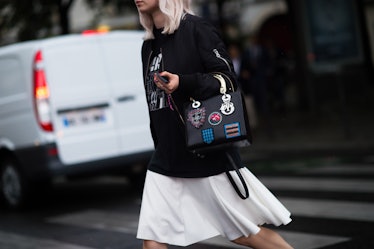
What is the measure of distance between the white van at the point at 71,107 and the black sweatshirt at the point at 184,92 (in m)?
4.76

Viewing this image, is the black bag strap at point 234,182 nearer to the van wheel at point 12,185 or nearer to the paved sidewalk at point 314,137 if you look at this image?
the van wheel at point 12,185

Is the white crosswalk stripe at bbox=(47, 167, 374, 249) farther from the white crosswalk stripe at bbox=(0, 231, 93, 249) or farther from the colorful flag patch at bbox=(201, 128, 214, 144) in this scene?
the colorful flag patch at bbox=(201, 128, 214, 144)

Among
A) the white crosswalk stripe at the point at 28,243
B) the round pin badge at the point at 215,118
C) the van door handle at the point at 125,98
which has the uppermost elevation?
the van door handle at the point at 125,98

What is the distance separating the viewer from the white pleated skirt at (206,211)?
3.92m

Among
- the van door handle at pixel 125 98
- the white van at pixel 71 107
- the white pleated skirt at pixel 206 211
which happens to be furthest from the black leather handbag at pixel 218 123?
the van door handle at pixel 125 98

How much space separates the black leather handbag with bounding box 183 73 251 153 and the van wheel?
5.69 metres

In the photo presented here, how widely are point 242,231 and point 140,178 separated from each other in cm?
641

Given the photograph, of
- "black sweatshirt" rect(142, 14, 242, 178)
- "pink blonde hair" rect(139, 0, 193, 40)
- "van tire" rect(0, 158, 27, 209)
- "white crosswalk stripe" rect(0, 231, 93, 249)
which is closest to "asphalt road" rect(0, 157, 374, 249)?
"white crosswalk stripe" rect(0, 231, 93, 249)

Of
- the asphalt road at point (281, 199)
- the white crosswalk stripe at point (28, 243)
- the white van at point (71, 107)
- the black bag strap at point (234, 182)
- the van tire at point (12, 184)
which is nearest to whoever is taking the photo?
the black bag strap at point (234, 182)

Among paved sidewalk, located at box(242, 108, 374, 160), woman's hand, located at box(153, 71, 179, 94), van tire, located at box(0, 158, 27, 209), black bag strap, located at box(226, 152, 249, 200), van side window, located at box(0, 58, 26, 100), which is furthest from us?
paved sidewalk, located at box(242, 108, 374, 160)

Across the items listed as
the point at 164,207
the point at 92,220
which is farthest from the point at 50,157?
the point at 164,207

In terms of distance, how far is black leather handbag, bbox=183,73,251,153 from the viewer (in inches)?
148

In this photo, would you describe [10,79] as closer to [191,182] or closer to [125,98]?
[125,98]

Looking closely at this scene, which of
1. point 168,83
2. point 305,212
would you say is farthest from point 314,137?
point 168,83
